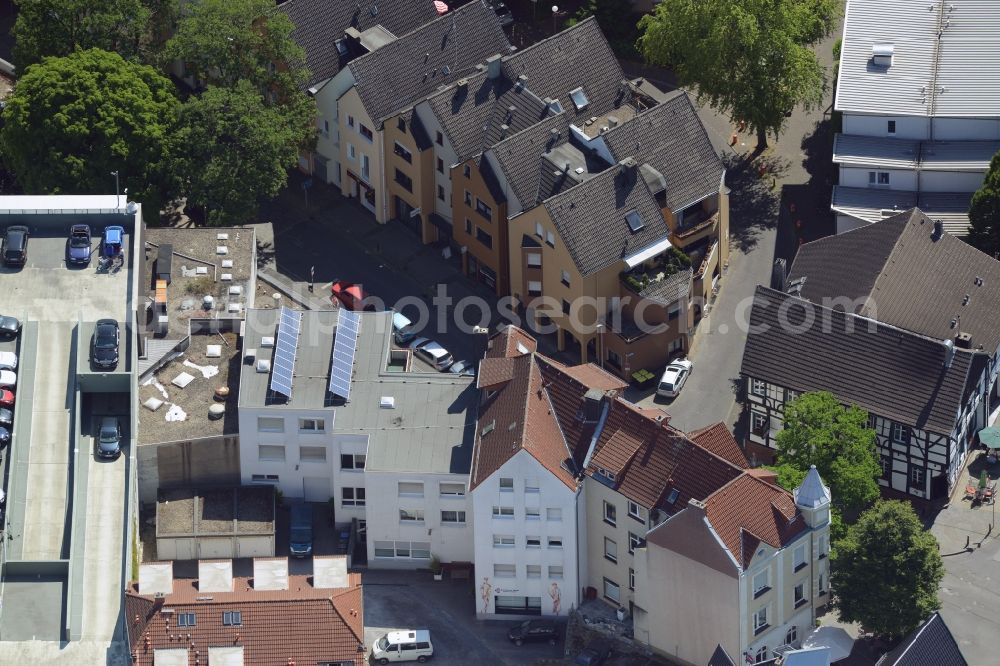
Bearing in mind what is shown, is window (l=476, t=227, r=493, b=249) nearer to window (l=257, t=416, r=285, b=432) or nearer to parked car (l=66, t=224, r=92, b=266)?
window (l=257, t=416, r=285, b=432)

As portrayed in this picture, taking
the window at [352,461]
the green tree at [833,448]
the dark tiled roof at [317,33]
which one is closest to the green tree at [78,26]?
the dark tiled roof at [317,33]

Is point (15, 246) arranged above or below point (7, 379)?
above

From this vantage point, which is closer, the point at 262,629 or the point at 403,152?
the point at 262,629

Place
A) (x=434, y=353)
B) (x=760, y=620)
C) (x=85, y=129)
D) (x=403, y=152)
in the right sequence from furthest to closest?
(x=403, y=152) < (x=85, y=129) < (x=434, y=353) < (x=760, y=620)

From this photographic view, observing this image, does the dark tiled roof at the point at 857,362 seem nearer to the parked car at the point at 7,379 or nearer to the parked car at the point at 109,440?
the parked car at the point at 109,440

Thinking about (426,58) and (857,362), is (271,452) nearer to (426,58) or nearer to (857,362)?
(426,58)

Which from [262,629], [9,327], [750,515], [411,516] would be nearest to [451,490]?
[411,516]

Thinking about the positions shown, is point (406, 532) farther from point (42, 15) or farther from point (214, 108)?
point (42, 15)
